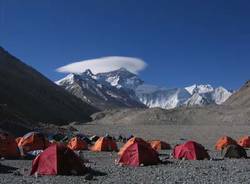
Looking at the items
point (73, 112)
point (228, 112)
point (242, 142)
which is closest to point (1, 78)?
point (73, 112)

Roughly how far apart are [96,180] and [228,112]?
415 ft

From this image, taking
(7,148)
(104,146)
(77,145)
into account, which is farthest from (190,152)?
(77,145)

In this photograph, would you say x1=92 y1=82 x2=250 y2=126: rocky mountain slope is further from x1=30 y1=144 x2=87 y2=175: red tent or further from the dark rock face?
x1=30 y1=144 x2=87 y2=175: red tent

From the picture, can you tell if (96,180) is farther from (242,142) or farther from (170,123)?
(170,123)

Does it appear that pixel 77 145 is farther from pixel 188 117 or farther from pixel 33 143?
pixel 188 117

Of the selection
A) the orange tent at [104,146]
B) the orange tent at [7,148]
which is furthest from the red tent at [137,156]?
the orange tent at [104,146]

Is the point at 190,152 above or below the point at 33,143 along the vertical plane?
below

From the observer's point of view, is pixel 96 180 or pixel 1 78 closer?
pixel 96 180

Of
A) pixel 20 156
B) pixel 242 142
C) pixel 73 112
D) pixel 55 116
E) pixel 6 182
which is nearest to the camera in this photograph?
pixel 6 182

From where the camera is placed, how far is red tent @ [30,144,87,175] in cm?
2428

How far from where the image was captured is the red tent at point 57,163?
2428cm

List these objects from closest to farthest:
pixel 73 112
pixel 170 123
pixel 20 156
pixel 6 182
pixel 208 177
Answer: pixel 6 182 → pixel 208 177 → pixel 20 156 → pixel 170 123 → pixel 73 112

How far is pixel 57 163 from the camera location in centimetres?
2438

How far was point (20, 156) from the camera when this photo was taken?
33.1m
